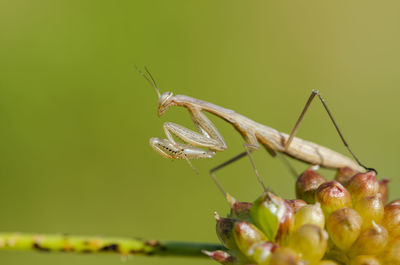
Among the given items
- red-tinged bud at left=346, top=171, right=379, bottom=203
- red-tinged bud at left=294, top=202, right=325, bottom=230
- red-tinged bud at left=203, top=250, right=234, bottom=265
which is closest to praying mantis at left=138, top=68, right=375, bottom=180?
red-tinged bud at left=346, top=171, right=379, bottom=203

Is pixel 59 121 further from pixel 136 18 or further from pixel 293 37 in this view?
pixel 293 37

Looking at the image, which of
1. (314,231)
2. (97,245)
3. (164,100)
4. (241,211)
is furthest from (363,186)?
(164,100)

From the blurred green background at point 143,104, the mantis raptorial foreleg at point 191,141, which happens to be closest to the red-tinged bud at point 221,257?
the mantis raptorial foreleg at point 191,141

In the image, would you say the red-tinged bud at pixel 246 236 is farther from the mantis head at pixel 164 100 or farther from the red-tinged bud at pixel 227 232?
the mantis head at pixel 164 100

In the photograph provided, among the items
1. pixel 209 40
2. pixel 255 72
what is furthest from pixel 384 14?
pixel 209 40

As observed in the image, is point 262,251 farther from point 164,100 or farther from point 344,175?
point 164,100
